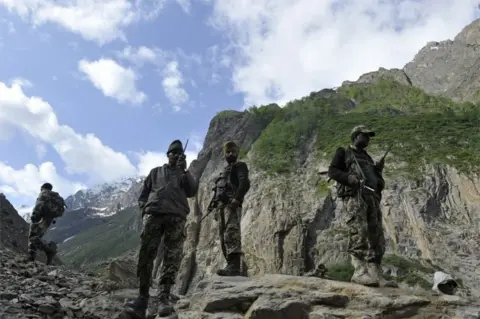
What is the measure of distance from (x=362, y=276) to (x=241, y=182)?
280cm

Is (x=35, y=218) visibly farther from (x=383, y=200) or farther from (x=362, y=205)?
(x=383, y=200)

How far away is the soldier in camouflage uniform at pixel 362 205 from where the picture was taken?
679 cm

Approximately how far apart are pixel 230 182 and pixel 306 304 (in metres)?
3.19

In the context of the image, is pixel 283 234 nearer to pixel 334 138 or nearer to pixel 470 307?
pixel 334 138

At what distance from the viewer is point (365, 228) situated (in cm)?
704

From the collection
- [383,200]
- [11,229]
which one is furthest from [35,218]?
A: [383,200]

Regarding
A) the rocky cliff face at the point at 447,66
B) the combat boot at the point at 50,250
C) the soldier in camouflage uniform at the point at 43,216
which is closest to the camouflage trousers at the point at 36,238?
the soldier in camouflage uniform at the point at 43,216

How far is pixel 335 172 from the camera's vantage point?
24.6 feet

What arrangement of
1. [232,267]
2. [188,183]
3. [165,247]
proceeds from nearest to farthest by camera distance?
1. [165,247]
2. [188,183]
3. [232,267]

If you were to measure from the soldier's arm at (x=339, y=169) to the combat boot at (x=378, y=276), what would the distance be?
1.40 meters

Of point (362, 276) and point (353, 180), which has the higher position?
point (353, 180)

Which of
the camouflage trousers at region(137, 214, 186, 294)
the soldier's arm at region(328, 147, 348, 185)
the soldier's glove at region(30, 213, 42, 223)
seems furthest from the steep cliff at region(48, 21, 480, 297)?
the soldier's arm at region(328, 147, 348, 185)

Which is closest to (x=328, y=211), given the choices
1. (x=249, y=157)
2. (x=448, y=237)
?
(x=448, y=237)

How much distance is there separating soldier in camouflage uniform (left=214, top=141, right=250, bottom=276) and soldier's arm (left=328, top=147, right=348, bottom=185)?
164cm
